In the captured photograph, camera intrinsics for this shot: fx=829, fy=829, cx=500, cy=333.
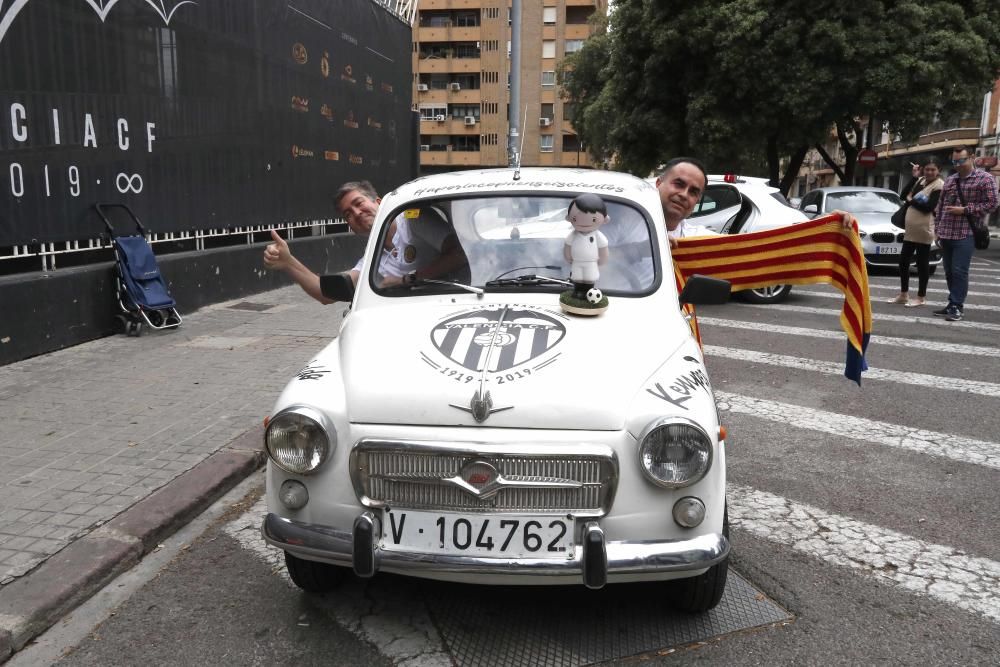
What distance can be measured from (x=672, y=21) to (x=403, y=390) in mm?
22726

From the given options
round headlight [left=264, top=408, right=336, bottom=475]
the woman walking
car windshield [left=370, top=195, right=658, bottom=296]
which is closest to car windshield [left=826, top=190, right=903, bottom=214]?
the woman walking

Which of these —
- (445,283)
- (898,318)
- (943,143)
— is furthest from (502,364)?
(943,143)

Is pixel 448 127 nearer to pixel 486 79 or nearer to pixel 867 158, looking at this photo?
pixel 486 79

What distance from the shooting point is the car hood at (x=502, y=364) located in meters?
2.89

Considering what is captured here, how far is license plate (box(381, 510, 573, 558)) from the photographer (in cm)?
281

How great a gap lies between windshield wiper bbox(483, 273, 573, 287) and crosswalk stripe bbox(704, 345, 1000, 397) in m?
4.67

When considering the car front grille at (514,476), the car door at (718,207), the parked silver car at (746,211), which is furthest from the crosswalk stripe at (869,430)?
the car door at (718,207)

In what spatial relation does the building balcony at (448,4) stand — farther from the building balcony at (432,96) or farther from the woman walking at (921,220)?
the woman walking at (921,220)

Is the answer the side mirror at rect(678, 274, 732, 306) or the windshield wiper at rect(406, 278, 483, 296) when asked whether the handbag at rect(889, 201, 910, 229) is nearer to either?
the side mirror at rect(678, 274, 732, 306)

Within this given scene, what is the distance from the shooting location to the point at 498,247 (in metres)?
3.99

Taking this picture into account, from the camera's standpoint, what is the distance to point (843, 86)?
2162 cm

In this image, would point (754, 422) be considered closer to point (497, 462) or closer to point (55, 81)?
point (497, 462)

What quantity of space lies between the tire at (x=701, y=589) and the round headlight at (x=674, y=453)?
322mm

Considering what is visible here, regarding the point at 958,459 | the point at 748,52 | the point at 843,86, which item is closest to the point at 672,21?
the point at 748,52
